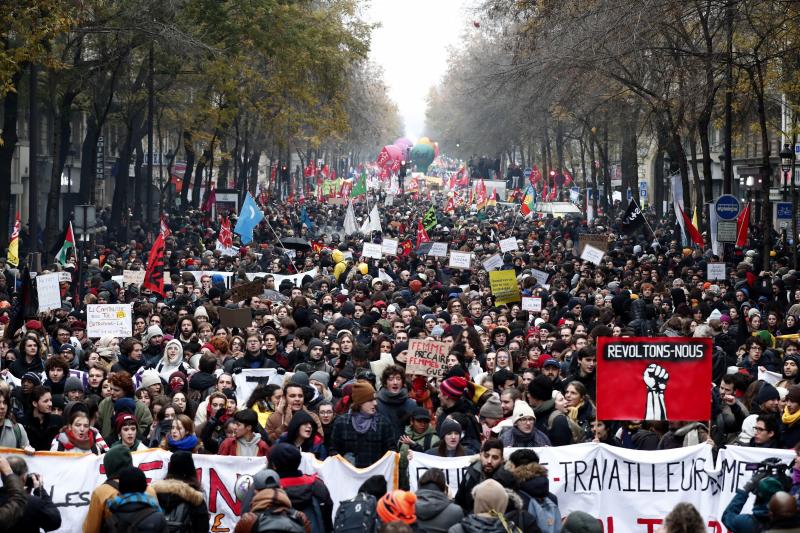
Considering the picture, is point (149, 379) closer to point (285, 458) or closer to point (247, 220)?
point (285, 458)

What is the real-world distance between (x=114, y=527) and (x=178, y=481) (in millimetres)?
610

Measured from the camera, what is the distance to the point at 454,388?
1112 cm

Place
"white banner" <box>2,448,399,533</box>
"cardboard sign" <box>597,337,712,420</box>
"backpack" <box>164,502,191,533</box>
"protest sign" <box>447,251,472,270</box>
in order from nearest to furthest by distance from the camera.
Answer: "backpack" <box>164,502,191,533</box> < "white banner" <box>2,448,399,533</box> < "cardboard sign" <box>597,337,712,420</box> < "protest sign" <box>447,251,472,270</box>

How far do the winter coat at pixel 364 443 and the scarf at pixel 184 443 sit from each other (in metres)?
0.99

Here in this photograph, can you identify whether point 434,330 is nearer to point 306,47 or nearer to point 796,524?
point 796,524

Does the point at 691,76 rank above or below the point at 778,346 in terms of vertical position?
above

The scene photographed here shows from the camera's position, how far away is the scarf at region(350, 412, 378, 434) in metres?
10.2

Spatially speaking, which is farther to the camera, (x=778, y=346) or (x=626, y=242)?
(x=626, y=242)

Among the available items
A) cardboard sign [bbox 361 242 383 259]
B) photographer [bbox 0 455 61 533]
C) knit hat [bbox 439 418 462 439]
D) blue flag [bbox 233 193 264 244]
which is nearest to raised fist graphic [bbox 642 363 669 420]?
knit hat [bbox 439 418 462 439]

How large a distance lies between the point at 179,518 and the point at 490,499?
1764 millimetres

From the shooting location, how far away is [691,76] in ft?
93.0

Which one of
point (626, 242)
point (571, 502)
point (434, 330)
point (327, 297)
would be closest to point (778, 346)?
point (434, 330)

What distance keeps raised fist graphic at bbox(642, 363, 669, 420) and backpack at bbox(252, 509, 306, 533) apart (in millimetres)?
3712

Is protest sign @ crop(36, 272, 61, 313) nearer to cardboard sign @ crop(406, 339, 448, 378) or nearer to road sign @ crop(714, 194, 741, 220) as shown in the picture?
cardboard sign @ crop(406, 339, 448, 378)
